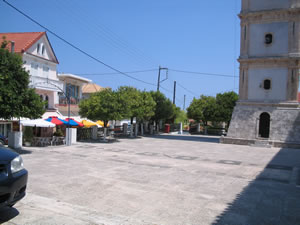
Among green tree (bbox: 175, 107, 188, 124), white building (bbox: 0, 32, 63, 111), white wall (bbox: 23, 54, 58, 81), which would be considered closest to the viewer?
white wall (bbox: 23, 54, 58, 81)

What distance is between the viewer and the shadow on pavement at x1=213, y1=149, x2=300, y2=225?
623 centimetres

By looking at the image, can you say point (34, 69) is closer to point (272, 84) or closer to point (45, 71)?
point (45, 71)

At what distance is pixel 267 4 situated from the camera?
2766 cm

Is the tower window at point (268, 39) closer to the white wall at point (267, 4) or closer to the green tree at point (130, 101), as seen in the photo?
the white wall at point (267, 4)

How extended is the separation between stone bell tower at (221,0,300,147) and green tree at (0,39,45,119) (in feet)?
63.5

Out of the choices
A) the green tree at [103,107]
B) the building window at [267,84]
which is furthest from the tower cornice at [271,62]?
A: the green tree at [103,107]

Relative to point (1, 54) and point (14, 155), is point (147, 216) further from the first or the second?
point (1, 54)

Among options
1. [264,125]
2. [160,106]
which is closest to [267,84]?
[264,125]

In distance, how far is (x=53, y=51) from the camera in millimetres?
29531

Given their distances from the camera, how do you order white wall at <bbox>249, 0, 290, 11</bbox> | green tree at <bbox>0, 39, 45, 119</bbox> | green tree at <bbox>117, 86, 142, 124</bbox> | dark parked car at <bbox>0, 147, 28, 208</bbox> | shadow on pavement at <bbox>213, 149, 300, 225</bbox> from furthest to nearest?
white wall at <bbox>249, 0, 290, 11</bbox>, green tree at <bbox>117, 86, 142, 124</bbox>, green tree at <bbox>0, 39, 45, 119</bbox>, shadow on pavement at <bbox>213, 149, 300, 225</bbox>, dark parked car at <bbox>0, 147, 28, 208</bbox>

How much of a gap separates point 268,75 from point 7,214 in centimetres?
2729

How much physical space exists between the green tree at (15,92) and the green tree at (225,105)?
112 ft

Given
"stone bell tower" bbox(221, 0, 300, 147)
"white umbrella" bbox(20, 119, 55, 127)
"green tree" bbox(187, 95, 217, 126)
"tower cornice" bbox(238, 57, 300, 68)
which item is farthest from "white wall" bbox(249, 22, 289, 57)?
"white umbrella" bbox(20, 119, 55, 127)

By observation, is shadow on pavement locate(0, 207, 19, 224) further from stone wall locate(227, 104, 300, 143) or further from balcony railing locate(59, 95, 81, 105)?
balcony railing locate(59, 95, 81, 105)
